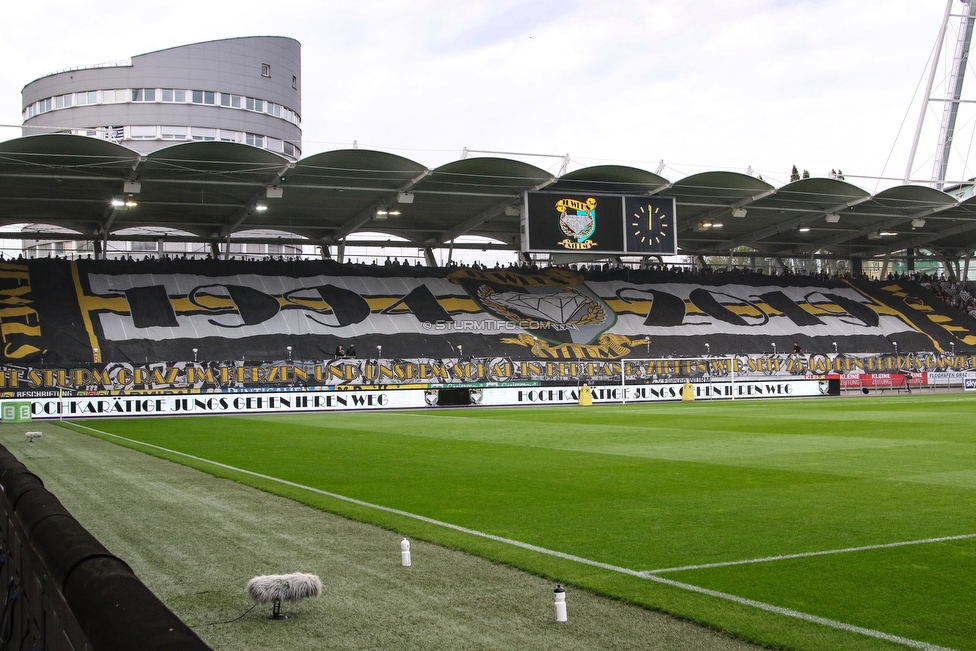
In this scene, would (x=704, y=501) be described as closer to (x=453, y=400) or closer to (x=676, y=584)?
(x=676, y=584)

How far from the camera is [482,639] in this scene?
5.85 m

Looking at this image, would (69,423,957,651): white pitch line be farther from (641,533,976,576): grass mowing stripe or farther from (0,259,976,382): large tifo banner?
(0,259,976,382): large tifo banner

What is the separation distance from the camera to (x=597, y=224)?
47719 mm

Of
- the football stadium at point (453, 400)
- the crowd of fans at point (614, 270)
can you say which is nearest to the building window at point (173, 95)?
the football stadium at point (453, 400)

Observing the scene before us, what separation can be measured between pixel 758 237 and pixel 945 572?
57469mm

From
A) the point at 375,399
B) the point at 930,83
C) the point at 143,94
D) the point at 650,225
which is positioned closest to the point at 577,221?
the point at 650,225

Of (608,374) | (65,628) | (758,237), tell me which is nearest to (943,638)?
(65,628)

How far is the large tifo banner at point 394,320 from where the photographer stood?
42.6 m

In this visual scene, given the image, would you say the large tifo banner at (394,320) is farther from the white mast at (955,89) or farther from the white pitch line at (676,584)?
the white pitch line at (676,584)

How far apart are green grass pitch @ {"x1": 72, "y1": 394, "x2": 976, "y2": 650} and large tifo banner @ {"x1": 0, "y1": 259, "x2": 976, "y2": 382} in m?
17.7

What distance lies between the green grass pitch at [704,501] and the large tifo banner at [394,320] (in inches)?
697

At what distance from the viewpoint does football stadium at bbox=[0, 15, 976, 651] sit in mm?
6422

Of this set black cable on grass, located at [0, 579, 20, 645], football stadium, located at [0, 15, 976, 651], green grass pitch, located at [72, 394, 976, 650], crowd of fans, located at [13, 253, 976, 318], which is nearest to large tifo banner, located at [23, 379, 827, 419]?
football stadium, located at [0, 15, 976, 651]

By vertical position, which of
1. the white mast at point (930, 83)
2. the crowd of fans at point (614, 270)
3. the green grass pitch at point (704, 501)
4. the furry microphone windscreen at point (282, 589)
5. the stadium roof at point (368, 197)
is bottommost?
the green grass pitch at point (704, 501)
